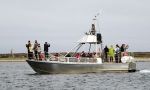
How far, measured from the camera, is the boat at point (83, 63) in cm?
5300

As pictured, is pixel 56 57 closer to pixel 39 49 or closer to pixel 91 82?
pixel 39 49

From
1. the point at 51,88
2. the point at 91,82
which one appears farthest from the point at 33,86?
the point at 91,82

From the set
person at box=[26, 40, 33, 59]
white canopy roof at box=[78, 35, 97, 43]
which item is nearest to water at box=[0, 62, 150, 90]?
person at box=[26, 40, 33, 59]

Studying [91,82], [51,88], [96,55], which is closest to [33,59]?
[96,55]

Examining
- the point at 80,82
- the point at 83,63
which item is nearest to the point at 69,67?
the point at 83,63

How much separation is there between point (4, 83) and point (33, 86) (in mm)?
3956

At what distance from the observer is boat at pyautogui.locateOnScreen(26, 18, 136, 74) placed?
2087 inches

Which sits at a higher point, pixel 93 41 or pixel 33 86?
pixel 93 41

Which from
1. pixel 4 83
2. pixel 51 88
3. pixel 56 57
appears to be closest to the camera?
pixel 51 88

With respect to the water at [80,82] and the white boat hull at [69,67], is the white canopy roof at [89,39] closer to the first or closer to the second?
the white boat hull at [69,67]

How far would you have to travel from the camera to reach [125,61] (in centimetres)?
5578

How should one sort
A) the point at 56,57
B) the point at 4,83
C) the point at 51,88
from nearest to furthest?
the point at 51,88, the point at 4,83, the point at 56,57

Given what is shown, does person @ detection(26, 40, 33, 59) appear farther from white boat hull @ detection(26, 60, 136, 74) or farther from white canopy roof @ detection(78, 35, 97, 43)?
white canopy roof @ detection(78, 35, 97, 43)

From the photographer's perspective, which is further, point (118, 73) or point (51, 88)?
point (118, 73)
